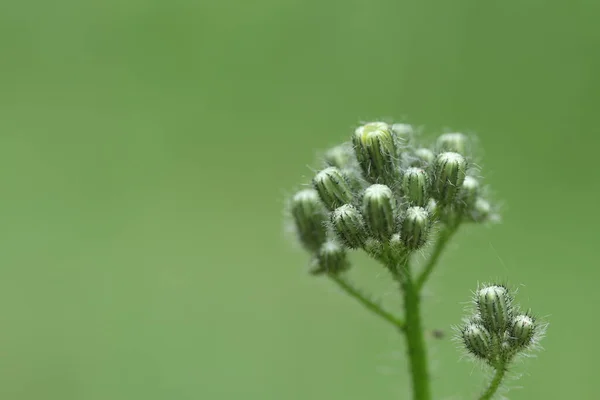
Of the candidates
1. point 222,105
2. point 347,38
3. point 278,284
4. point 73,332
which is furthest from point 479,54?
point 73,332

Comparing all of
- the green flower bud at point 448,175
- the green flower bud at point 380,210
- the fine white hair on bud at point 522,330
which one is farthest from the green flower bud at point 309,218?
the fine white hair on bud at point 522,330

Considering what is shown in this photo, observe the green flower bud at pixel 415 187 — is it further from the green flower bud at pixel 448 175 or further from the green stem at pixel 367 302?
the green stem at pixel 367 302

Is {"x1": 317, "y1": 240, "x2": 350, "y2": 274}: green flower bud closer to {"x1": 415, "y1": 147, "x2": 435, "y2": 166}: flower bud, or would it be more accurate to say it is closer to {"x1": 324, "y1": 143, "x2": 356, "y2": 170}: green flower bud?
{"x1": 324, "y1": 143, "x2": 356, "y2": 170}: green flower bud

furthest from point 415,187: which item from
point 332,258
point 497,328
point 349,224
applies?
point 497,328

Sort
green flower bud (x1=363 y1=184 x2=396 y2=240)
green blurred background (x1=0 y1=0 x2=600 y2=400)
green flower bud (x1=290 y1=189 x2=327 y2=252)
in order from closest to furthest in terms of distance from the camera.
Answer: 1. green flower bud (x1=363 y1=184 x2=396 y2=240)
2. green flower bud (x1=290 y1=189 x2=327 y2=252)
3. green blurred background (x1=0 y1=0 x2=600 y2=400)

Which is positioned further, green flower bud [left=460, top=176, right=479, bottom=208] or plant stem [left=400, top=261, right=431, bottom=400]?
green flower bud [left=460, top=176, right=479, bottom=208]

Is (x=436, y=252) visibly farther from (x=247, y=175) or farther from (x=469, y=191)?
(x=247, y=175)

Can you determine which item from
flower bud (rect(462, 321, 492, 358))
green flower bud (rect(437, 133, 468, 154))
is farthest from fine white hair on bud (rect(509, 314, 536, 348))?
green flower bud (rect(437, 133, 468, 154))
